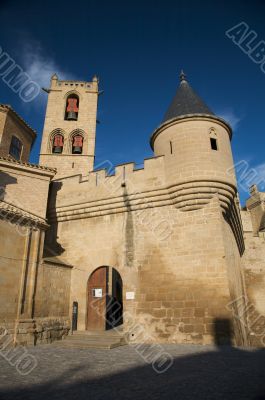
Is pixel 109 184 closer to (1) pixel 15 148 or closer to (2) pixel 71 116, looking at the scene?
(1) pixel 15 148

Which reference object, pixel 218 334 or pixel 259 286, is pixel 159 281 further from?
pixel 259 286

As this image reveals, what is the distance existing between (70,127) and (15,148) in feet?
15.8

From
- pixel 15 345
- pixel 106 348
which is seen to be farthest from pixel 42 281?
pixel 106 348

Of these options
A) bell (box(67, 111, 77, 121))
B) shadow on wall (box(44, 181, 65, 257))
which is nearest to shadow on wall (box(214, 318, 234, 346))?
shadow on wall (box(44, 181, 65, 257))

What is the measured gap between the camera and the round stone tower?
417 inches

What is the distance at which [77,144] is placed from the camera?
2119cm

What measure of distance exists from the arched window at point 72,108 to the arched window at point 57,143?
5.96 ft

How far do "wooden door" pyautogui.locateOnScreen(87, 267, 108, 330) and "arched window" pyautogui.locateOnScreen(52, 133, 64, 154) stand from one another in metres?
11.7

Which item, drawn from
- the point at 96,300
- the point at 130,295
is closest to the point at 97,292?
the point at 96,300

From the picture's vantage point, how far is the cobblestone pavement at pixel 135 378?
400 cm

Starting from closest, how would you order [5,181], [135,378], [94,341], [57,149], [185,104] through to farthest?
1. [135,378]
2. [94,341]
3. [5,181]
4. [185,104]
5. [57,149]

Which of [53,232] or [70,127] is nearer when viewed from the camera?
[53,232]

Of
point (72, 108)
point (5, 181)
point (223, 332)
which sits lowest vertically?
point (223, 332)

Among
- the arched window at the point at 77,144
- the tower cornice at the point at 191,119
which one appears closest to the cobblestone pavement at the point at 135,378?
the tower cornice at the point at 191,119
